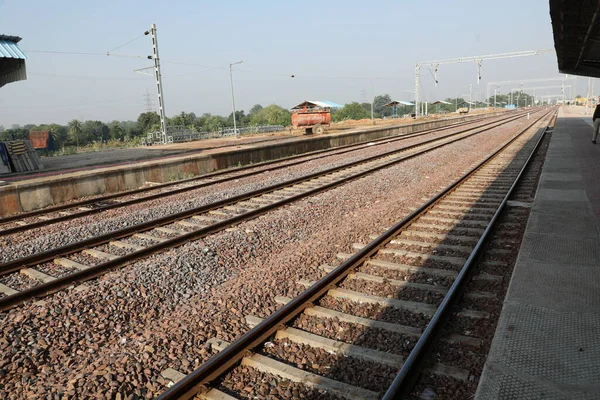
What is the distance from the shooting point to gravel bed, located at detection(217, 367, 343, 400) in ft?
11.3

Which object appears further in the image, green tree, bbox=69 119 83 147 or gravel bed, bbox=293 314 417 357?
green tree, bbox=69 119 83 147

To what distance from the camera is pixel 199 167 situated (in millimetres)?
16844

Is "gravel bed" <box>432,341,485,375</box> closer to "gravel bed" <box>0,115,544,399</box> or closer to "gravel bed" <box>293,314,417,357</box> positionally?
"gravel bed" <box>293,314,417,357</box>

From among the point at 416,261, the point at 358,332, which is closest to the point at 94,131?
the point at 416,261

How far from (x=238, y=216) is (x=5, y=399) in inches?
208

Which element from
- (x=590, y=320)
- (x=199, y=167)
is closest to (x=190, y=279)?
(x=590, y=320)

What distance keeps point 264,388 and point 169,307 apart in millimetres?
2042

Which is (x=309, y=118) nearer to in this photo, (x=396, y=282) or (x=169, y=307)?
(x=396, y=282)

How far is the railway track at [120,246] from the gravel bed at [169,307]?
183 millimetres

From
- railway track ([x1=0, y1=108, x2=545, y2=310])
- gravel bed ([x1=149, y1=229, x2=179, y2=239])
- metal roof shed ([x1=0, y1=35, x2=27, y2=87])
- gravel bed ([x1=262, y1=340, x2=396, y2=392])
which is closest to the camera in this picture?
gravel bed ([x1=262, y1=340, x2=396, y2=392])

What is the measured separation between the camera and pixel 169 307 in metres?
5.12

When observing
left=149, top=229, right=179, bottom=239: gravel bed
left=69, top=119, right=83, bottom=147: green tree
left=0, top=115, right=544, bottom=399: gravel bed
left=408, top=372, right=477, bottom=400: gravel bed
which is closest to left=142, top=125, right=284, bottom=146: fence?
left=149, top=229, right=179, bottom=239: gravel bed

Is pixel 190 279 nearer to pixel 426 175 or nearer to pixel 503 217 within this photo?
pixel 503 217

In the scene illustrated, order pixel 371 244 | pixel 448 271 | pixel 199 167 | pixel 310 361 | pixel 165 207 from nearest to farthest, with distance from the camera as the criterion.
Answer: pixel 310 361 → pixel 448 271 → pixel 371 244 → pixel 165 207 → pixel 199 167
